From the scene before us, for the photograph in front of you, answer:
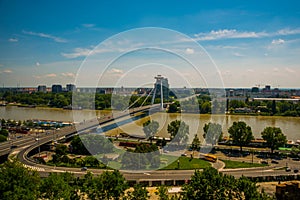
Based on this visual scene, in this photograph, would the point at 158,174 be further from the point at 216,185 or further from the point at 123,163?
the point at 216,185

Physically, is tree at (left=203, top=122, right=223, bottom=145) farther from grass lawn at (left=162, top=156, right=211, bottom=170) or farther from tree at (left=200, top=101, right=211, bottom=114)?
tree at (left=200, top=101, right=211, bottom=114)

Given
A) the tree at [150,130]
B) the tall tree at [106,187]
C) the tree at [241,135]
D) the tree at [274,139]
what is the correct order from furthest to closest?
the tree at [150,130] < the tree at [241,135] < the tree at [274,139] < the tall tree at [106,187]

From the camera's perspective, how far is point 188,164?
6754 millimetres

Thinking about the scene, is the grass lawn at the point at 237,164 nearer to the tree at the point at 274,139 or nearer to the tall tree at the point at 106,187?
the tree at the point at 274,139

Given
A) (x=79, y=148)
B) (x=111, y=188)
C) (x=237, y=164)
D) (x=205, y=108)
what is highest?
(x=205, y=108)

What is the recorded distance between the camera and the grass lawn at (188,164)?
6484mm

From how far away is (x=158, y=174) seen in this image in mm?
5887

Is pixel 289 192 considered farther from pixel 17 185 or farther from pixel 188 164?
pixel 17 185

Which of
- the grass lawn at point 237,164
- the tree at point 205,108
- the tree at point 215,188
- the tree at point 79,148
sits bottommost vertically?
the grass lawn at point 237,164

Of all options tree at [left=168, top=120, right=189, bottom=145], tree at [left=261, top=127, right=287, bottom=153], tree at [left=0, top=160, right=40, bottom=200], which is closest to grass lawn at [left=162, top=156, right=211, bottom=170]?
tree at [left=168, top=120, right=189, bottom=145]

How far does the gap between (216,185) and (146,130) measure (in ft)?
21.1

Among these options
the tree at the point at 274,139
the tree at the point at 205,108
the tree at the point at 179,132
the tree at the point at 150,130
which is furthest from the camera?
the tree at the point at 205,108

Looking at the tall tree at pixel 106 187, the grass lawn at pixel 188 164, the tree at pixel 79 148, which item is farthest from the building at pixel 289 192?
the tree at pixel 79 148

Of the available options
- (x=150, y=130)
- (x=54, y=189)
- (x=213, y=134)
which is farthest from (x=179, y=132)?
(x=54, y=189)
